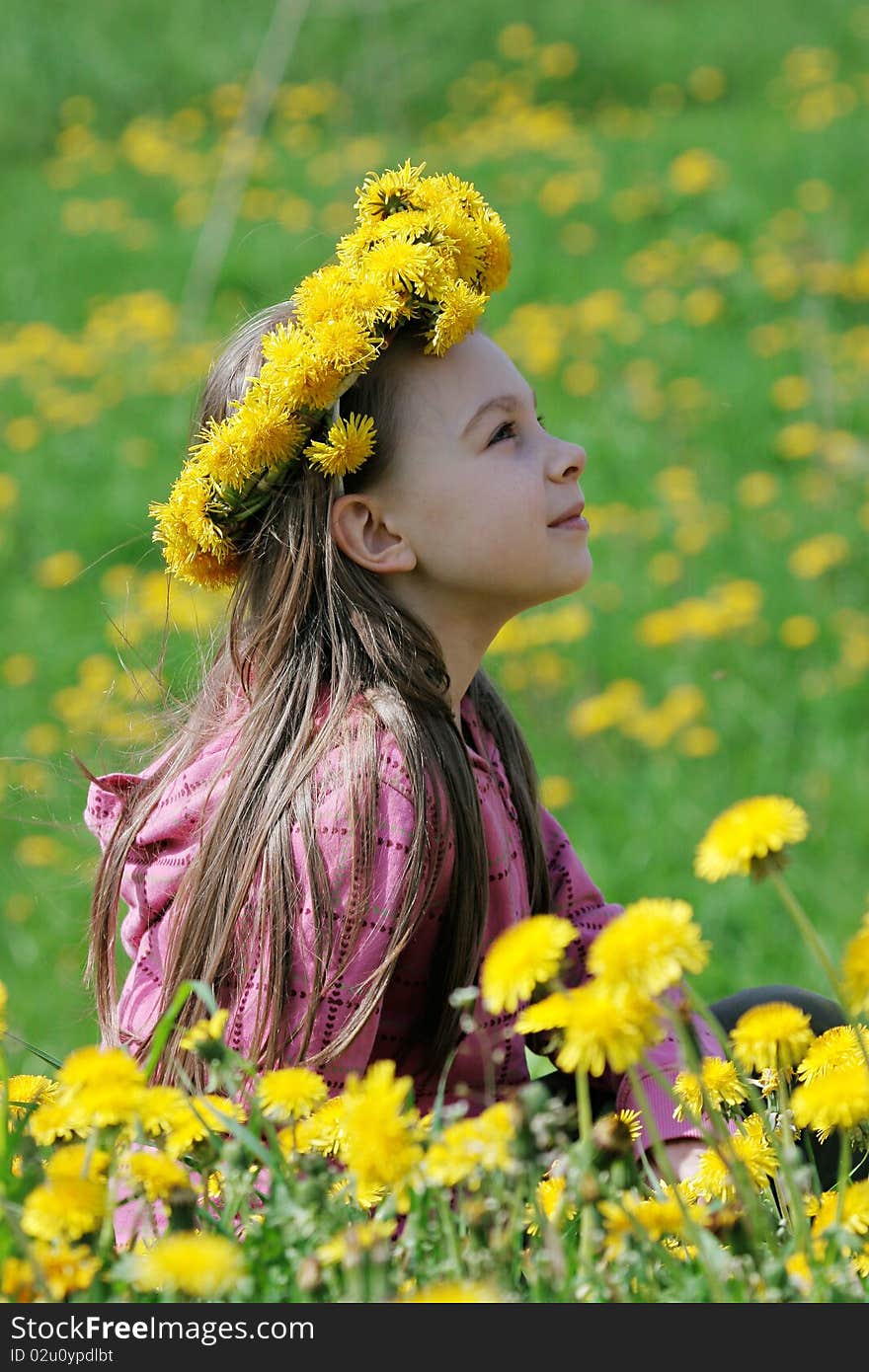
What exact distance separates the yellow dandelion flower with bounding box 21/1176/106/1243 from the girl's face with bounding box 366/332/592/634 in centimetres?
98

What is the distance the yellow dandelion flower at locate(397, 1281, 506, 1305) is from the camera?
0.93m

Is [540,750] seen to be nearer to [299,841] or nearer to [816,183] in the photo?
[299,841]

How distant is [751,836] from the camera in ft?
3.56

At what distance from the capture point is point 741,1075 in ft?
4.09

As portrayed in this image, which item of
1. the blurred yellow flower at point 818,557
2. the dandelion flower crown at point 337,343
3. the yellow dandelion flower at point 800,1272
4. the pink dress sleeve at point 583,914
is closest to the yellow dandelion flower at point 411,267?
the dandelion flower crown at point 337,343

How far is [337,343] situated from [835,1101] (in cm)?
103

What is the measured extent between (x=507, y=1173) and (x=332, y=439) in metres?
0.97

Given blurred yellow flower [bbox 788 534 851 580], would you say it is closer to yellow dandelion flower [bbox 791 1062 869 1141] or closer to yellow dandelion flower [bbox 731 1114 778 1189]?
yellow dandelion flower [bbox 731 1114 778 1189]

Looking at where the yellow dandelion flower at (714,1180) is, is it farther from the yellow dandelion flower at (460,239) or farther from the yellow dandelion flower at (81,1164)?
the yellow dandelion flower at (460,239)

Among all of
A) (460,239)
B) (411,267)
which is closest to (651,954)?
(411,267)

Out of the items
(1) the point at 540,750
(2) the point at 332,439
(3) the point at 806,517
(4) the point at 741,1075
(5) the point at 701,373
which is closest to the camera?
(4) the point at 741,1075

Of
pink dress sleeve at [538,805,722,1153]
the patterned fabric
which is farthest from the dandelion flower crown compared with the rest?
pink dress sleeve at [538,805,722,1153]

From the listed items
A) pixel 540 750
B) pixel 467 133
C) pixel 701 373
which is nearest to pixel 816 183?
pixel 701 373

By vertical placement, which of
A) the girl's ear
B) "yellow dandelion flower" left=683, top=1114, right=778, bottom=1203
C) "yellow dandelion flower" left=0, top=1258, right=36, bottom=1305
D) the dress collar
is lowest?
"yellow dandelion flower" left=0, top=1258, right=36, bottom=1305
